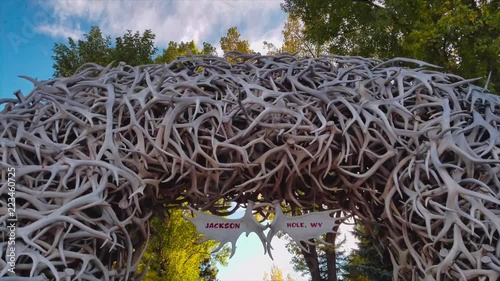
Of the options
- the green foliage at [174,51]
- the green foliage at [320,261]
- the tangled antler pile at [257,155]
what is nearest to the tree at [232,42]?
the green foliage at [174,51]

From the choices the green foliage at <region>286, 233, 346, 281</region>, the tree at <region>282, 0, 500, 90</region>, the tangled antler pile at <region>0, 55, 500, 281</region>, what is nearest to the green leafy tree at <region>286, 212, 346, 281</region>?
the green foliage at <region>286, 233, 346, 281</region>

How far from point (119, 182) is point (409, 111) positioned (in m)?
2.36

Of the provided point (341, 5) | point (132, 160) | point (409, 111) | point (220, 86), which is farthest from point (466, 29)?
point (132, 160)

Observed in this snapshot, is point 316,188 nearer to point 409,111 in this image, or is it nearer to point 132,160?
point 409,111

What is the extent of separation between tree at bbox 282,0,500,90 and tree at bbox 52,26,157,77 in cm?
375

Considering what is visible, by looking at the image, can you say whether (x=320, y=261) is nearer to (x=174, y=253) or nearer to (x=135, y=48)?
(x=174, y=253)

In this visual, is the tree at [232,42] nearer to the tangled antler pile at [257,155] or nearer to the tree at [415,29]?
the tree at [415,29]

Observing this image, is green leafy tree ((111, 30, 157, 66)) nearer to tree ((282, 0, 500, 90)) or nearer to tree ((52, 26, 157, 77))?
tree ((52, 26, 157, 77))

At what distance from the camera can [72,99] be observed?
14.3 feet

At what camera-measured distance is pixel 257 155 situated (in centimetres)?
420

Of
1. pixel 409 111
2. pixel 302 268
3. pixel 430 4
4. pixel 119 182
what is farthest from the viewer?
pixel 302 268

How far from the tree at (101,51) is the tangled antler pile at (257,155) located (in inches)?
250

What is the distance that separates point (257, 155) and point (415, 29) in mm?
7430

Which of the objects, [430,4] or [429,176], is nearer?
[429,176]
